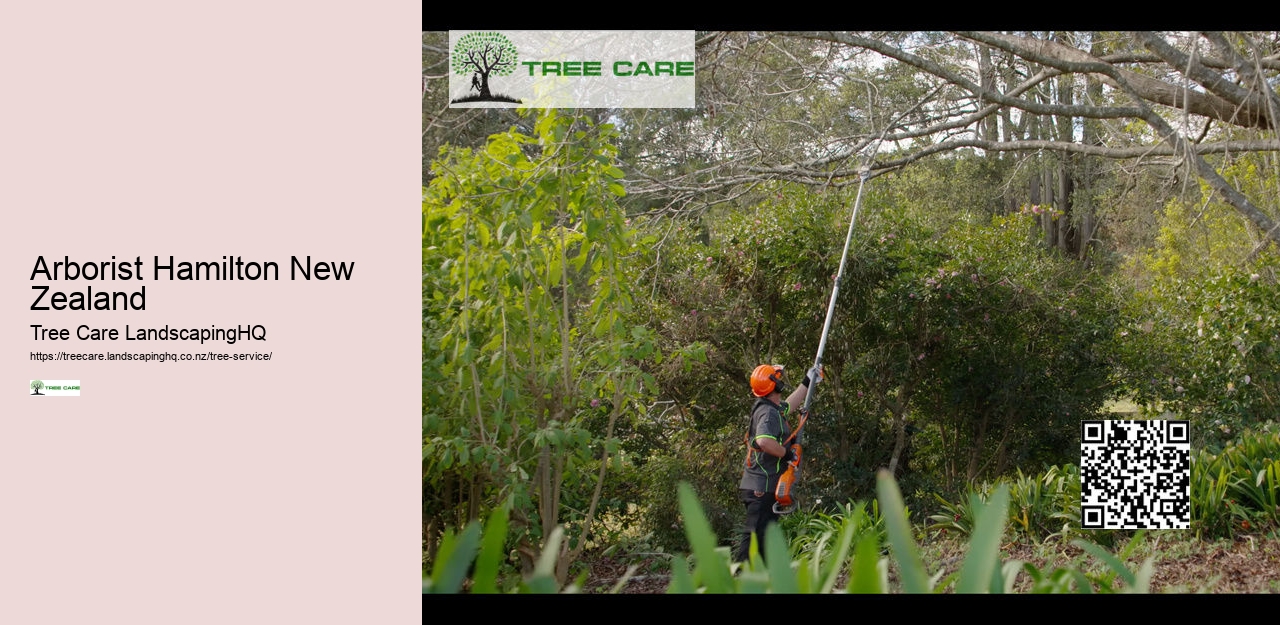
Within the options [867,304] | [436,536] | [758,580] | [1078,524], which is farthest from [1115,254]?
[758,580]

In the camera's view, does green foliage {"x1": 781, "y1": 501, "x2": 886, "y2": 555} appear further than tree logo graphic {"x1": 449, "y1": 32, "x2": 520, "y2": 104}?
Yes

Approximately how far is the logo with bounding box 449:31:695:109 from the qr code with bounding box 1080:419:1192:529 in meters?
2.67

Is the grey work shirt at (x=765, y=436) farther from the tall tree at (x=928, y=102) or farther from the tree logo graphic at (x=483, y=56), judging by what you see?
the tree logo graphic at (x=483, y=56)

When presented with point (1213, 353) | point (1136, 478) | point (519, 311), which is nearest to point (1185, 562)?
point (1136, 478)

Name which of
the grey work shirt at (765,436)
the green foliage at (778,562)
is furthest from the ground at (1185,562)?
the green foliage at (778,562)

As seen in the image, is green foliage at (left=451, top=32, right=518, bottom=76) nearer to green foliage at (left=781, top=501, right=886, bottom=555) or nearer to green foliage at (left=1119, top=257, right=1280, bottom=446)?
green foliage at (left=781, top=501, right=886, bottom=555)

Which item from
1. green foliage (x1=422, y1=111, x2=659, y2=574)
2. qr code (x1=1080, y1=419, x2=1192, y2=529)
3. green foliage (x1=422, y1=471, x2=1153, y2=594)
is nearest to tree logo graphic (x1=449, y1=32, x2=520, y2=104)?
green foliage (x1=422, y1=111, x2=659, y2=574)

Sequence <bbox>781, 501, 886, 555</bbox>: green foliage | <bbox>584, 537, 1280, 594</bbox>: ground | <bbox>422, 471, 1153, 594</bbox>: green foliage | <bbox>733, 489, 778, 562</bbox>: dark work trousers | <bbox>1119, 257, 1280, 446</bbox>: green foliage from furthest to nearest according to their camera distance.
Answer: <bbox>1119, 257, 1280, 446</bbox>: green foliage → <bbox>781, 501, 886, 555</bbox>: green foliage → <bbox>733, 489, 778, 562</bbox>: dark work trousers → <bbox>584, 537, 1280, 594</bbox>: ground → <bbox>422, 471, 1153, 594</bbox>: green foliage

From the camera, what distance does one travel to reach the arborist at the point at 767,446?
483cm

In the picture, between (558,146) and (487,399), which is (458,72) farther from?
(487,399)
